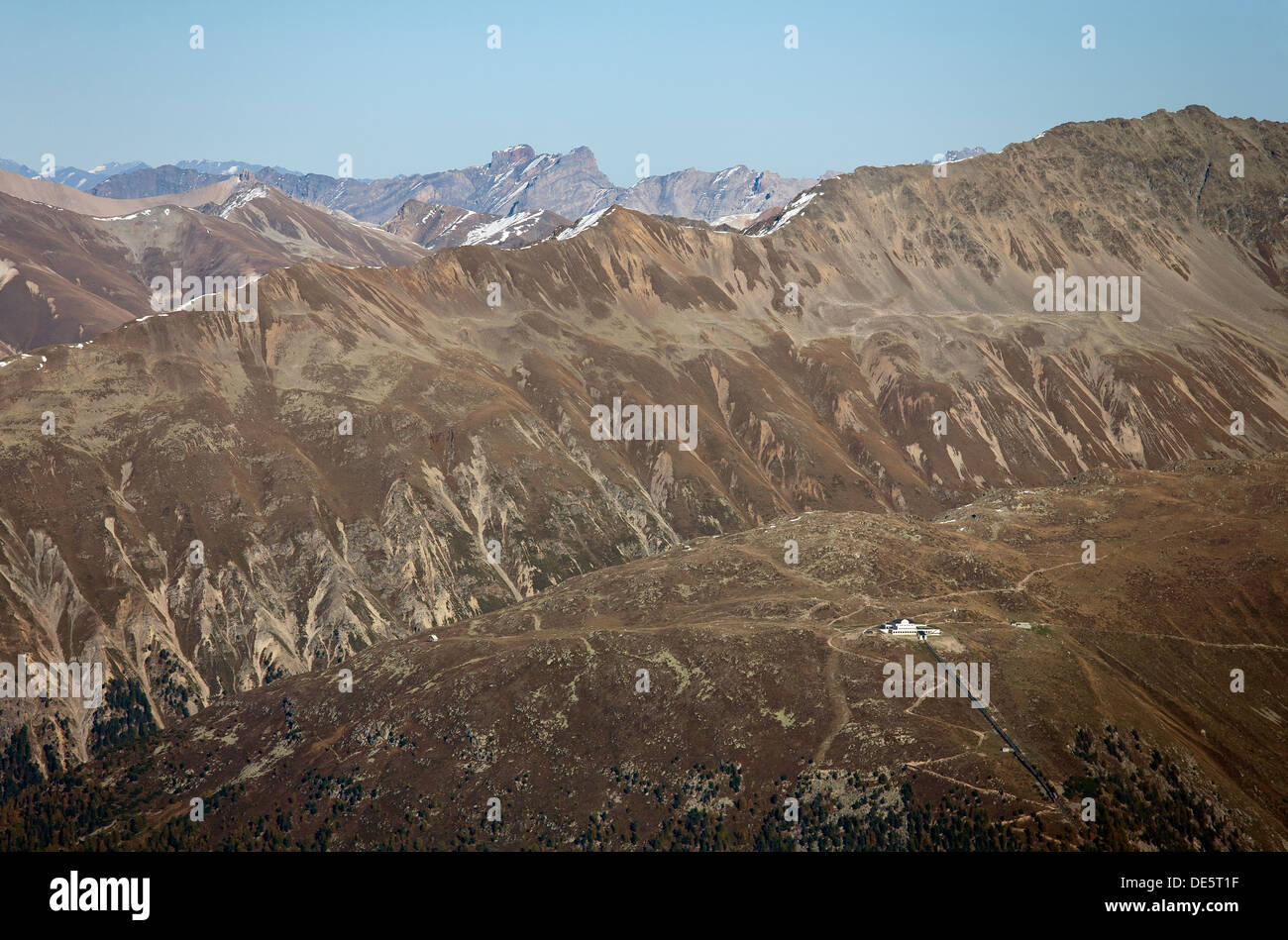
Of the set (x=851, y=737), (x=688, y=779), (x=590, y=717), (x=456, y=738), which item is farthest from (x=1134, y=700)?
(x=456, y=738)


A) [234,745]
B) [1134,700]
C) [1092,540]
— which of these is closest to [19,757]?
[234,745]

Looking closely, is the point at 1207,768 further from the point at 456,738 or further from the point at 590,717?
the point at 456,738

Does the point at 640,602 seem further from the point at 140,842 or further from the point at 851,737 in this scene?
the point at 140,842

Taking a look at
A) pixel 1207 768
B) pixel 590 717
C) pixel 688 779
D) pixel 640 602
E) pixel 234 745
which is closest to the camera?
pixel 1207 768
